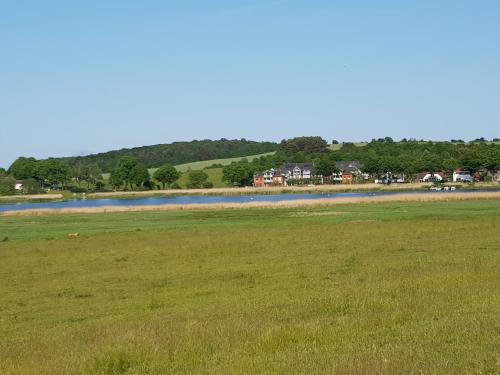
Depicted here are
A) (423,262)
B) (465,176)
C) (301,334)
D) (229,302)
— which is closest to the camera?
(301,334)

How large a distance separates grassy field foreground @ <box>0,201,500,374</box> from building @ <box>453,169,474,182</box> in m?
160

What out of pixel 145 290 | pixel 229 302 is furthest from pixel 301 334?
pixel 145 290

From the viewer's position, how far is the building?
18600 centimetres

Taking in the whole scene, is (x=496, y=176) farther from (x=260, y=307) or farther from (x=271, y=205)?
(x=260, y=307)

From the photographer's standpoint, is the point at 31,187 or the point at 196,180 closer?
the point at 31,187

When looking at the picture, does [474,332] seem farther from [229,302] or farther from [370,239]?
[370,239]

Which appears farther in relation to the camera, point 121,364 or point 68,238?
point 68,238

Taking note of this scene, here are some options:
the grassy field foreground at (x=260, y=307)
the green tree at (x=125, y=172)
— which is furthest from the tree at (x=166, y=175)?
the grassy field foreground at (x=260, y=307)

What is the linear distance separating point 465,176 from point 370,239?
16636cm

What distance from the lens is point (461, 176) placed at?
7598 inches

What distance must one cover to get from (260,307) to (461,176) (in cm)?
18804

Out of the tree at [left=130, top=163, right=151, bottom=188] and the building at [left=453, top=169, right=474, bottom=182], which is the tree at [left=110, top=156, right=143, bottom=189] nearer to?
the tree at [left=130, top=163, right=151, bottom=188]

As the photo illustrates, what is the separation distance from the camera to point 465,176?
623ft

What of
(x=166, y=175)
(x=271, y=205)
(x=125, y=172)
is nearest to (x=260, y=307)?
(x=271, y=205)
